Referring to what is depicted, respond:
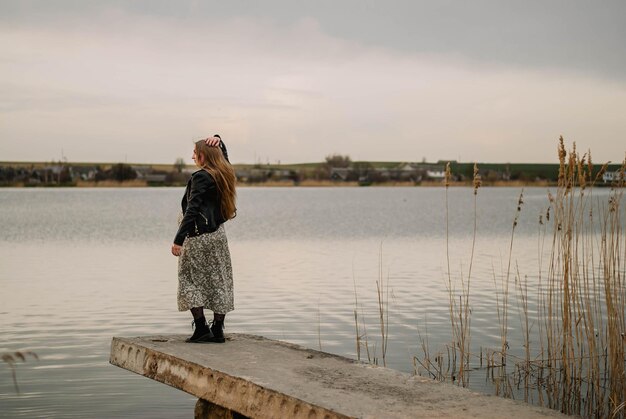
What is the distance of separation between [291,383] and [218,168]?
6.87 ft

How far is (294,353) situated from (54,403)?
3.04 m

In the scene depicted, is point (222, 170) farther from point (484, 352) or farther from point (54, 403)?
point (484, 352)

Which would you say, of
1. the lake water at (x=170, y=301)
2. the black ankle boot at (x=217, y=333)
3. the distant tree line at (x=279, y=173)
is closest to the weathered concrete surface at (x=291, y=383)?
the black ankle boot at (x=217, y=333)

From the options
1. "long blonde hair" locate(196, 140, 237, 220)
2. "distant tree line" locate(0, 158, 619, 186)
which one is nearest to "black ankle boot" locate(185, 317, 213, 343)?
"long blonde hair" locate(196, 140, 237, 220)

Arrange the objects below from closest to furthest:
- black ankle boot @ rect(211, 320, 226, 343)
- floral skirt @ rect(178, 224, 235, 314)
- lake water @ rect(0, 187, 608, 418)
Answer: floral skirt @ rect(178, 224, 235, 314) < black ankle boot @ rect(211, 320, 226, 343) < lake water @ rect(0, 187, 608, 418)

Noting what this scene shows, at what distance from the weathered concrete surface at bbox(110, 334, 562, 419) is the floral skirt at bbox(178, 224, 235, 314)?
398mm

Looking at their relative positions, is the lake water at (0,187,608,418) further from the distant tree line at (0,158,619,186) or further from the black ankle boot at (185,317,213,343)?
the distant tree line at (0,158,619,186)

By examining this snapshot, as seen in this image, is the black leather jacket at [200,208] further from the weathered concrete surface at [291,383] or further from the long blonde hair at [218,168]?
the weathered concrete surface at [291,383]

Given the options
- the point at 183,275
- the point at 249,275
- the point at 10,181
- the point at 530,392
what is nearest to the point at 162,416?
the point at 183,275

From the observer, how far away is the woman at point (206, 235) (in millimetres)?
6988

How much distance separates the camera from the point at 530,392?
8.63m

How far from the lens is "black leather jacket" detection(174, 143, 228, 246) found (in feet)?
22.8

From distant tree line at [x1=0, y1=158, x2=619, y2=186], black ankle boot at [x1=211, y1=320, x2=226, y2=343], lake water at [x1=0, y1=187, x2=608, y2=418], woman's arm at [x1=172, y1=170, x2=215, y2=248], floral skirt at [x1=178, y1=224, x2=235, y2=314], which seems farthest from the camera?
distant tree line at [x1=0, y1=158, x2=619, y2=186]

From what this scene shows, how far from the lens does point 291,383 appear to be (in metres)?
5.83
